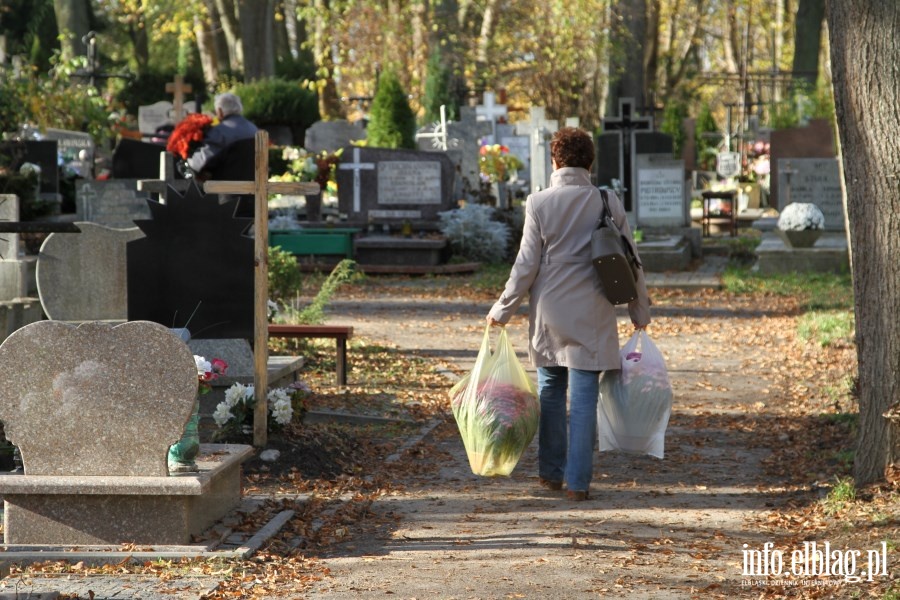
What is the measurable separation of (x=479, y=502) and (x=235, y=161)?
6080mm

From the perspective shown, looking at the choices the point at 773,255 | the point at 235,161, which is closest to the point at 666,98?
the point at 773,255

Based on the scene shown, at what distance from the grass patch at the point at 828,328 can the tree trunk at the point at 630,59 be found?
1885 cm

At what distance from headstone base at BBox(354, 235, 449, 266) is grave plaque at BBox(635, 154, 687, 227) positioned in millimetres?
3545

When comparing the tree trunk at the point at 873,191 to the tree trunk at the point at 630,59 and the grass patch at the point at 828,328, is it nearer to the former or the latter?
the grass patch at the point at 828,328

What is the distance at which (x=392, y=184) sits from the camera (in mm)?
19609

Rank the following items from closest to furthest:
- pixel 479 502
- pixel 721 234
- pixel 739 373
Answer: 1. pixel 479 502
2. pixel 739 373
3. pixel 721 234

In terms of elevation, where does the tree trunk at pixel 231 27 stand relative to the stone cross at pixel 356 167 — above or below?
above

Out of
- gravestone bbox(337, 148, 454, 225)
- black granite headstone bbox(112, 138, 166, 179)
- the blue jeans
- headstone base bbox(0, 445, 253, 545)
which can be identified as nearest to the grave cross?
gravestone bbox(337, 148, 454, 225)

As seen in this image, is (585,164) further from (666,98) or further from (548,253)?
(666,98)

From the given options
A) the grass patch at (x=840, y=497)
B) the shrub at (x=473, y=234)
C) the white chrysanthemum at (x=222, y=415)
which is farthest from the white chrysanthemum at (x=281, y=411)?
the shrub at (x=473, y=234)

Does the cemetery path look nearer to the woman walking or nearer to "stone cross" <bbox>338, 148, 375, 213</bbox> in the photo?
the woman walking

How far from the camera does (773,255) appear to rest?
18000mm

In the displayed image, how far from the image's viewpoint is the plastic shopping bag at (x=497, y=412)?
6.71 meters

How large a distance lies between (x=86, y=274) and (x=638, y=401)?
398cm
